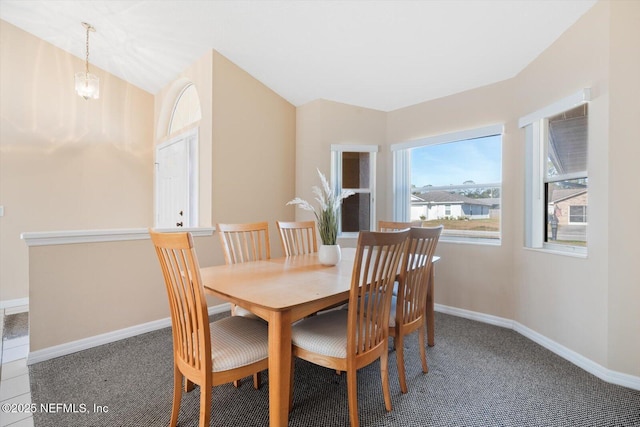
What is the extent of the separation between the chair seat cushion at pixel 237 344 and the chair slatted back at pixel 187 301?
0.07 m

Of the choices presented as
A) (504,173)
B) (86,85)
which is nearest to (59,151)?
(86,85)

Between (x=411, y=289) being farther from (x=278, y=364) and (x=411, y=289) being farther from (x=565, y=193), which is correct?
(x=565, y=193)

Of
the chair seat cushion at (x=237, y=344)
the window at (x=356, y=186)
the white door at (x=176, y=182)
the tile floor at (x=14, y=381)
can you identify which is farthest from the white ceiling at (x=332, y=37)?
the tile floor at (x=14, y=381)

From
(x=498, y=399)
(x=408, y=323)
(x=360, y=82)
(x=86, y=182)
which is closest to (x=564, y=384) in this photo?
(x=498, y=399)

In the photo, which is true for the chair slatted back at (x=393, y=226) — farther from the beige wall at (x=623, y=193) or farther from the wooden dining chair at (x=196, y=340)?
the wooden dining chair at (x=196, y=340)

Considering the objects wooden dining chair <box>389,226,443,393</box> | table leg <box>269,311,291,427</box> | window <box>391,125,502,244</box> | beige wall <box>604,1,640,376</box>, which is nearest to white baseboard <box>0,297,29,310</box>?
table leg <box>269,311,291,427</box>

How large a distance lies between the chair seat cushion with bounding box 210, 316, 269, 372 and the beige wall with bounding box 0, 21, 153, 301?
3.57 metres

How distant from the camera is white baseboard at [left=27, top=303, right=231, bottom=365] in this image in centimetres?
210

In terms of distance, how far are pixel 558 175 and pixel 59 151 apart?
557cm

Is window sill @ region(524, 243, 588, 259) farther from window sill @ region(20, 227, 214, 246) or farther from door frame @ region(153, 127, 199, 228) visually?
door frame @ region(153, 127, 199, 228)

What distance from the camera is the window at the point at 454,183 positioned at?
9.87 ft

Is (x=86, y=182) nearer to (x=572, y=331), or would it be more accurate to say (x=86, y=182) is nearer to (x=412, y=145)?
(x=412, y=145)

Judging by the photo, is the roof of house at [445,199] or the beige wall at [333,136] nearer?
the roof of house at [445,199]

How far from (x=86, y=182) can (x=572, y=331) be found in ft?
18.3
